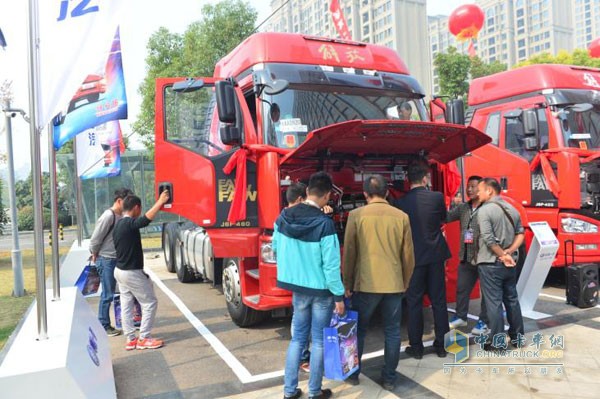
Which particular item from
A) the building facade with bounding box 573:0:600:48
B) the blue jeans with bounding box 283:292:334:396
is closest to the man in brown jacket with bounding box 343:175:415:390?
the blue jeans with bounding box 283:292:334:396

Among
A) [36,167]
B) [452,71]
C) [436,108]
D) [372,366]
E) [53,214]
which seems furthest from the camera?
[452,71]

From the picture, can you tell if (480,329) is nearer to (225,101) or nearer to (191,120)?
(225,101)

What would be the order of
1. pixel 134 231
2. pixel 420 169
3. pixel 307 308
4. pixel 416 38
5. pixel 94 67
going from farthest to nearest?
1. pixel 416 38
2. pixel 134 231
3. pixel 420 169
4. pixel 307 308
5. pixel 94 67

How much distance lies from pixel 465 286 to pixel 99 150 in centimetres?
867

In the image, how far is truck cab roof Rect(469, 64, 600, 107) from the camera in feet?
24.4

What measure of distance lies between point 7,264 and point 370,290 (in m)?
13.7

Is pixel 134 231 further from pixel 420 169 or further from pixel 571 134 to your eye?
pixel 571 134

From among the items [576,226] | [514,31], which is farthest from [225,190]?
[514,31]

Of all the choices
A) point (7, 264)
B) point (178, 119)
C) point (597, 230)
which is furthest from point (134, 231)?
point (7, 264)

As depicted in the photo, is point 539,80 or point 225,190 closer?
point 225,190

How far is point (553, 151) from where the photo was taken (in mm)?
6910

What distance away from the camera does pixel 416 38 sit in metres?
88.4

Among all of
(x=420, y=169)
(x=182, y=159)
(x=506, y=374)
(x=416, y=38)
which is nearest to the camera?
(x=506, y=374)

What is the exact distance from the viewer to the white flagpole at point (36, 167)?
2.78 m
